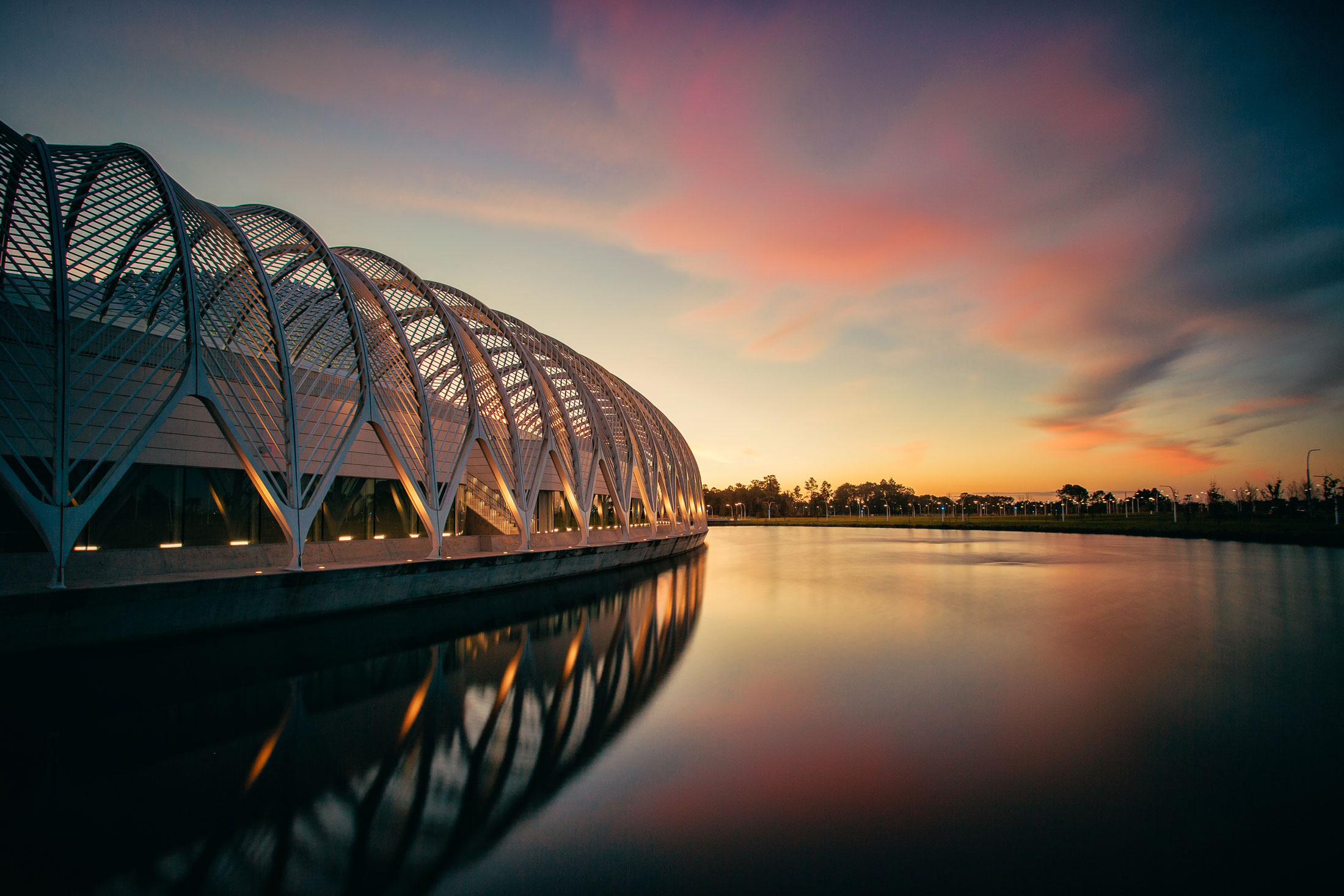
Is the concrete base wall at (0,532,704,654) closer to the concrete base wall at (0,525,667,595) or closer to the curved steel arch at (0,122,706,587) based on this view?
the concrete base wall at (0,525,667,595)

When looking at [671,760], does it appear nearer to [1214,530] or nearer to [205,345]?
[205,345]

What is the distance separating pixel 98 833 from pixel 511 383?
20848mm

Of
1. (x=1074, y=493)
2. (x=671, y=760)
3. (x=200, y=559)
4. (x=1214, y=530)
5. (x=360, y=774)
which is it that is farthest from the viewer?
(x=1074, y=493)

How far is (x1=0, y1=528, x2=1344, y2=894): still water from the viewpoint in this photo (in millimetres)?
4645

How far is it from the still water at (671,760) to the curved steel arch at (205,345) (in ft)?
13.1

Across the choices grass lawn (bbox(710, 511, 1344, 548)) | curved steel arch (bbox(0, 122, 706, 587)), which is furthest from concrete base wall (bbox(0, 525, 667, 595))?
grass lawn (bbox(710, 511, 1344, 548))

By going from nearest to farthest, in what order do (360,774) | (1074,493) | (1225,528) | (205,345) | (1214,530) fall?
(360,774), (205,345), (1214,530), (1225,528), (1074,493)

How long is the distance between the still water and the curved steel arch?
13.1 ft

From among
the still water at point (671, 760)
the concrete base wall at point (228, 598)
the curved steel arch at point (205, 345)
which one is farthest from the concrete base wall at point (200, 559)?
the still water at point (671, 760)

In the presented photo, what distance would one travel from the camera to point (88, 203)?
483 inches

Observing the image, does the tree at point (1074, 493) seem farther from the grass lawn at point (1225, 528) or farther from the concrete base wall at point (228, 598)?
the concrete base wall at point (228, 598)

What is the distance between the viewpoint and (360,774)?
6.16 meters

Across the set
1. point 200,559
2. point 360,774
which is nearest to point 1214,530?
point 360,774

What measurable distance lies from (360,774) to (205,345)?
11189mm
